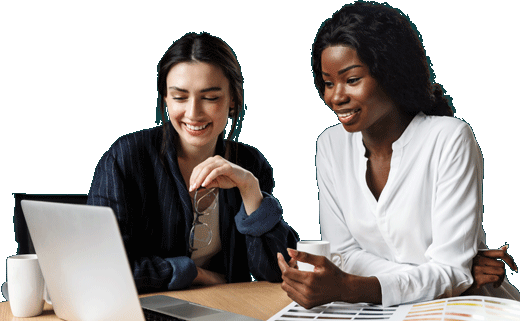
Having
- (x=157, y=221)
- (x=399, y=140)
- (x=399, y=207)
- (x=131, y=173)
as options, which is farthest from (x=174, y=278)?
(x=399, y=140)

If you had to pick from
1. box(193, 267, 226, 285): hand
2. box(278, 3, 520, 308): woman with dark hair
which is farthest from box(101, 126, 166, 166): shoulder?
box(278, 3, 520, 308): woman with dark hair

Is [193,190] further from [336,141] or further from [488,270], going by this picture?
[488,270]

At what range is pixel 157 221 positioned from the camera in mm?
2195

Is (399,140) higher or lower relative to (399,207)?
higher

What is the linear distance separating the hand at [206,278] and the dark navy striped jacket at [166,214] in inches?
4.0

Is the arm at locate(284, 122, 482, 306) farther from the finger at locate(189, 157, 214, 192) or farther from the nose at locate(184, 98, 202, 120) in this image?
the nose at locate(184, 98, 202, 120)

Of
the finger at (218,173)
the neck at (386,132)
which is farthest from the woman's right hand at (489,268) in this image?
the finger at (218,173)

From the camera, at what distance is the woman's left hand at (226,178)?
194 centimetres

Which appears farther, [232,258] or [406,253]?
[232,258]

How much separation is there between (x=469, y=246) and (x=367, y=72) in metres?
0.75

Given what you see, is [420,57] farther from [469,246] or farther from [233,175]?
[233,175]

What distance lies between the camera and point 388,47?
75.4 inches

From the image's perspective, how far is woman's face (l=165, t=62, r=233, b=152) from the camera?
6.92 feet

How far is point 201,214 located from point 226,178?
32cm
